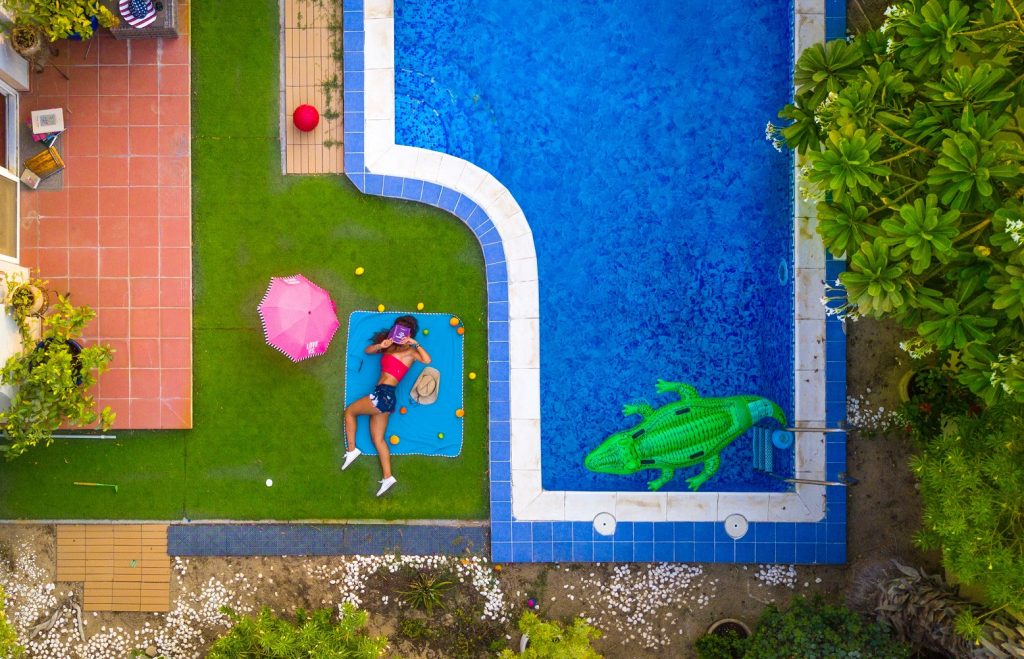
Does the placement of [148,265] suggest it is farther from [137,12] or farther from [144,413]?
[137,12]

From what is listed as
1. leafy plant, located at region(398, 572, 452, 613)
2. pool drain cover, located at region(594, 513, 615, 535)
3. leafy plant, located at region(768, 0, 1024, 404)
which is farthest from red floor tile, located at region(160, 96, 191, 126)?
leafy plant, located at region(768, 0, 1024, 404)

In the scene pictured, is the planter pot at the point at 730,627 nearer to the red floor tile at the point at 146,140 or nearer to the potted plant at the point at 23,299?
the potted plant at the point at 23,299

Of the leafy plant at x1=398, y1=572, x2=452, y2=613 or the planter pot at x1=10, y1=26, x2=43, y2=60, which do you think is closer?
the planter pot at x1=10, y1=26, x2=43, y2=60

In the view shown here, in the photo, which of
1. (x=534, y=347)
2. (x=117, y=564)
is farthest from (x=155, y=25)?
(x=117, y=564)

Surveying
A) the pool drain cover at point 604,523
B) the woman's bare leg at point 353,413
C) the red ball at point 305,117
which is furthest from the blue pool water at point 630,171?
the woman's bare leg at point 353,413

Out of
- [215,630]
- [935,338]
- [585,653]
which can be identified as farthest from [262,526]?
[935,338]

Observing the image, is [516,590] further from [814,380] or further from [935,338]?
[935,338]

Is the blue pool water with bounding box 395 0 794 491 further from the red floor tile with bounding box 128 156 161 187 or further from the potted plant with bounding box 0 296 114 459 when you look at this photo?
the potted plant with bounding box 0 296 114 459
